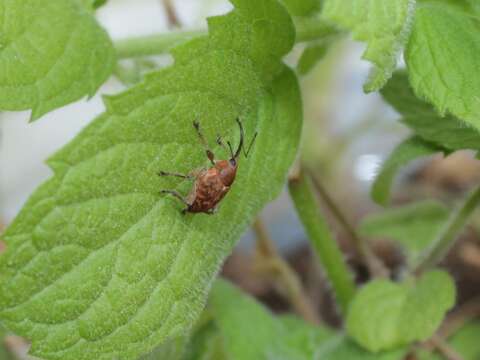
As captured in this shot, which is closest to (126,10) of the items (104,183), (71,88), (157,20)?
(157,20)

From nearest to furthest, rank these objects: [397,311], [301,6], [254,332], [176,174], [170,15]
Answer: [176,174] < [301,6] < [397,311] < [254,332] < [170,15]

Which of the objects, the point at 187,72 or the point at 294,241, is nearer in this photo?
the point at 187,72

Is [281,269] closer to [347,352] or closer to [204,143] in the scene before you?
[347,352]

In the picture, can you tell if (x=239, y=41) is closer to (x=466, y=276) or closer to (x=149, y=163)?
(x=149, y=163)

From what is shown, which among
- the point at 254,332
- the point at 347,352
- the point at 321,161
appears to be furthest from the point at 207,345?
the point at 321,161

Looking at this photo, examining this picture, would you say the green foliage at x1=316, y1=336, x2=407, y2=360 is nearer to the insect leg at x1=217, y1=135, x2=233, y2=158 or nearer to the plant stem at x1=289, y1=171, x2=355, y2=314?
the plant stem at x1=289, y1=171, x2=355, y2=314

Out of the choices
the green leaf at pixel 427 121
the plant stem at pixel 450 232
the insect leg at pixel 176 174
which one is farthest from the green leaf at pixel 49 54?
the plant stem at pixel 450 232

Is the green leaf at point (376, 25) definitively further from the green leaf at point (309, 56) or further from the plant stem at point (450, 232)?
the plant stem at point (450, 232)
